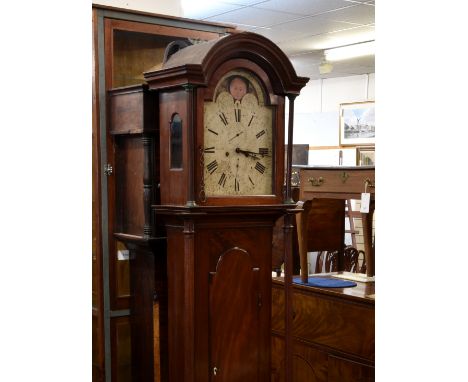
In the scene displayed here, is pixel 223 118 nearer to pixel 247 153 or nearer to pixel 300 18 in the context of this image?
pixel 247 153

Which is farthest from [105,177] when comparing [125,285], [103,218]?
[125,285]

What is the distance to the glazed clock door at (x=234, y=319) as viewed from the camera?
97.8 inches

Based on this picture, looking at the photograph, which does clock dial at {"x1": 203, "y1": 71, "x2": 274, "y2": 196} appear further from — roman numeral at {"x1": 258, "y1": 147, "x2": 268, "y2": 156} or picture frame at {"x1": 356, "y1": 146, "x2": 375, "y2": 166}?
picture frame at {"x1": 356, "y1": 146, "x2": 375, "y2": 166}

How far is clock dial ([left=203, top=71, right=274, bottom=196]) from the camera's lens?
243 cm

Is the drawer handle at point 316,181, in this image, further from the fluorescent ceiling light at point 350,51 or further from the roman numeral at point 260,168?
the fluorescent ceiling light at point 350,51

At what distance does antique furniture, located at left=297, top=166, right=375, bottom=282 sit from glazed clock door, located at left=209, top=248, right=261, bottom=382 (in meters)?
1.14

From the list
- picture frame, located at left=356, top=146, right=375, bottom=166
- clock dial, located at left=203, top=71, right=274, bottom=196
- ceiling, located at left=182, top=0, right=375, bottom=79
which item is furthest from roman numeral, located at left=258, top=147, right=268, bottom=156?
picture frame, located at left=356, top=146, right=375, bottom=166

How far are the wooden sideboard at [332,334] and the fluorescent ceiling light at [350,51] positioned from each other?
4.88 meters

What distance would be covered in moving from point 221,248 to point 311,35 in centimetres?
540

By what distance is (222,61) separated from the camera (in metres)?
→ 2.40

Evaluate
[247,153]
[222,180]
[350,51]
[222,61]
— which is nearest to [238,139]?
[247,153]

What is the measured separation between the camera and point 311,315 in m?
3.53

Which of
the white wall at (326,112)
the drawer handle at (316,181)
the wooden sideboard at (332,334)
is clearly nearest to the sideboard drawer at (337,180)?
the drawer handle at (316,181)
